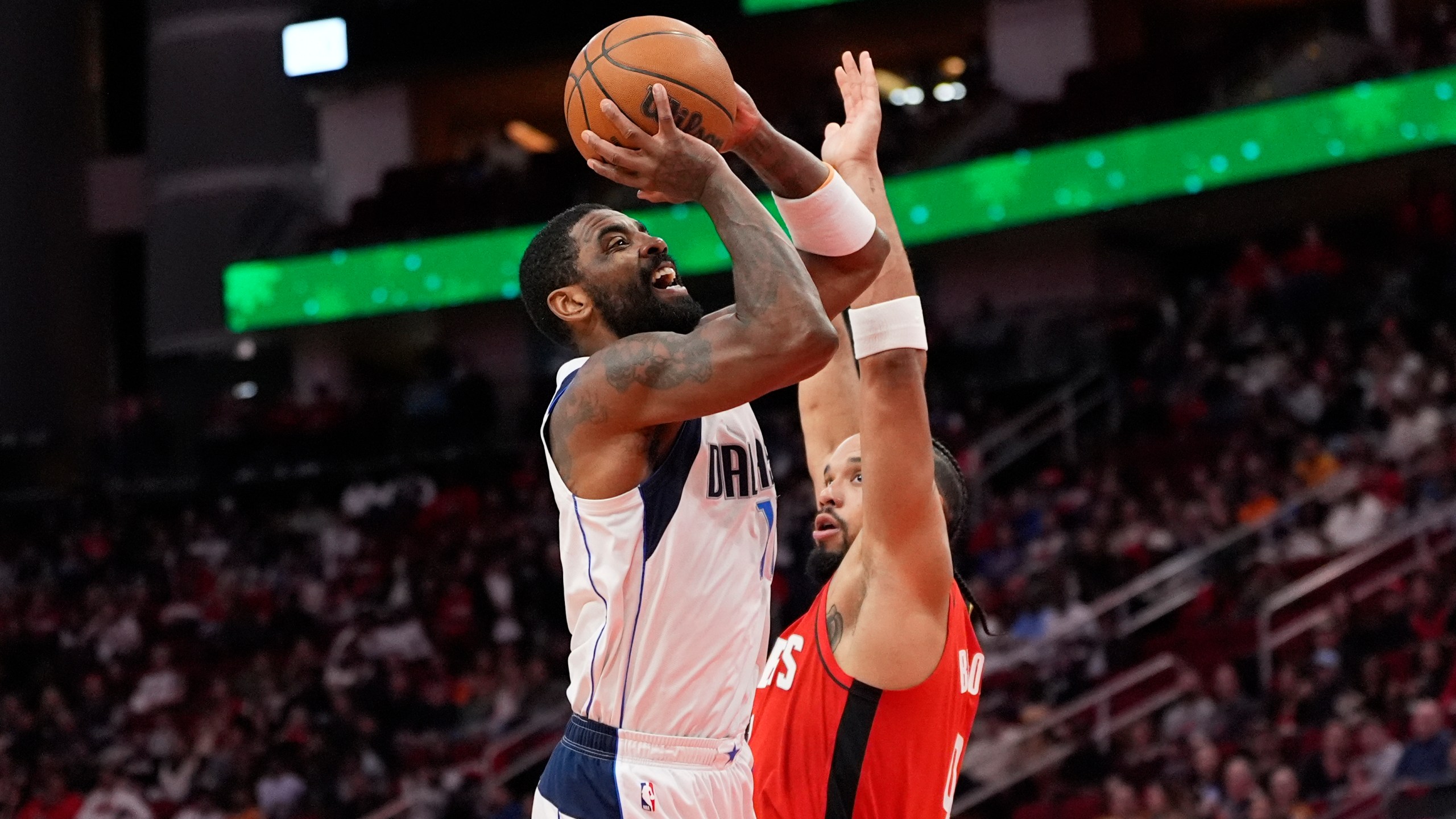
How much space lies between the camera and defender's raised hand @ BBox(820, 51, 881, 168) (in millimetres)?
4148

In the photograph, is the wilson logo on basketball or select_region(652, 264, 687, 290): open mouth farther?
select_region(652, 264, 687, 290): open mouth

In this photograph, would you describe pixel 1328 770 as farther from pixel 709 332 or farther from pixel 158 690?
pixel 158 690

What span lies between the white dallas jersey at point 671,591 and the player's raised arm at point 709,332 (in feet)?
0.51

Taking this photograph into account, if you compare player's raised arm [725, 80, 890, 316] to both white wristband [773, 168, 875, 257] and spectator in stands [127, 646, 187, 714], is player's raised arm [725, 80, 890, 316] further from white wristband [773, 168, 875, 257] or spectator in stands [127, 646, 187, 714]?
spectator in stands [127, 646, 187, 714]

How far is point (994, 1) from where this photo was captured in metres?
20.7

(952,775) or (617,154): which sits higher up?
(617,154)

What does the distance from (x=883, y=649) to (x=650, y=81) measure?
4.78 feet

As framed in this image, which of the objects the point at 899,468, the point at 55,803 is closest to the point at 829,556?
the point at 899,468

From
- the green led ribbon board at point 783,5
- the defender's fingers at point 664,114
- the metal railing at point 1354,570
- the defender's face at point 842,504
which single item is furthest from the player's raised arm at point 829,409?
the green led ribbon board at point 783,5

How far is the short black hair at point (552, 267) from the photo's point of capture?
329 centimetres

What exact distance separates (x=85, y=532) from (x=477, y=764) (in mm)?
9560

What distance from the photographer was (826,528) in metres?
4.12

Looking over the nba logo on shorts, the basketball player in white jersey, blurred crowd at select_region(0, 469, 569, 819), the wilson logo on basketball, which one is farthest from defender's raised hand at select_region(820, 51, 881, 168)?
blurred crowd at select_region(0, 469, 569, 819)

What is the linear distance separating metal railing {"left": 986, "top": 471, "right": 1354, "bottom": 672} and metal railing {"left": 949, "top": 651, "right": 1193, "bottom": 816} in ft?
1.49
